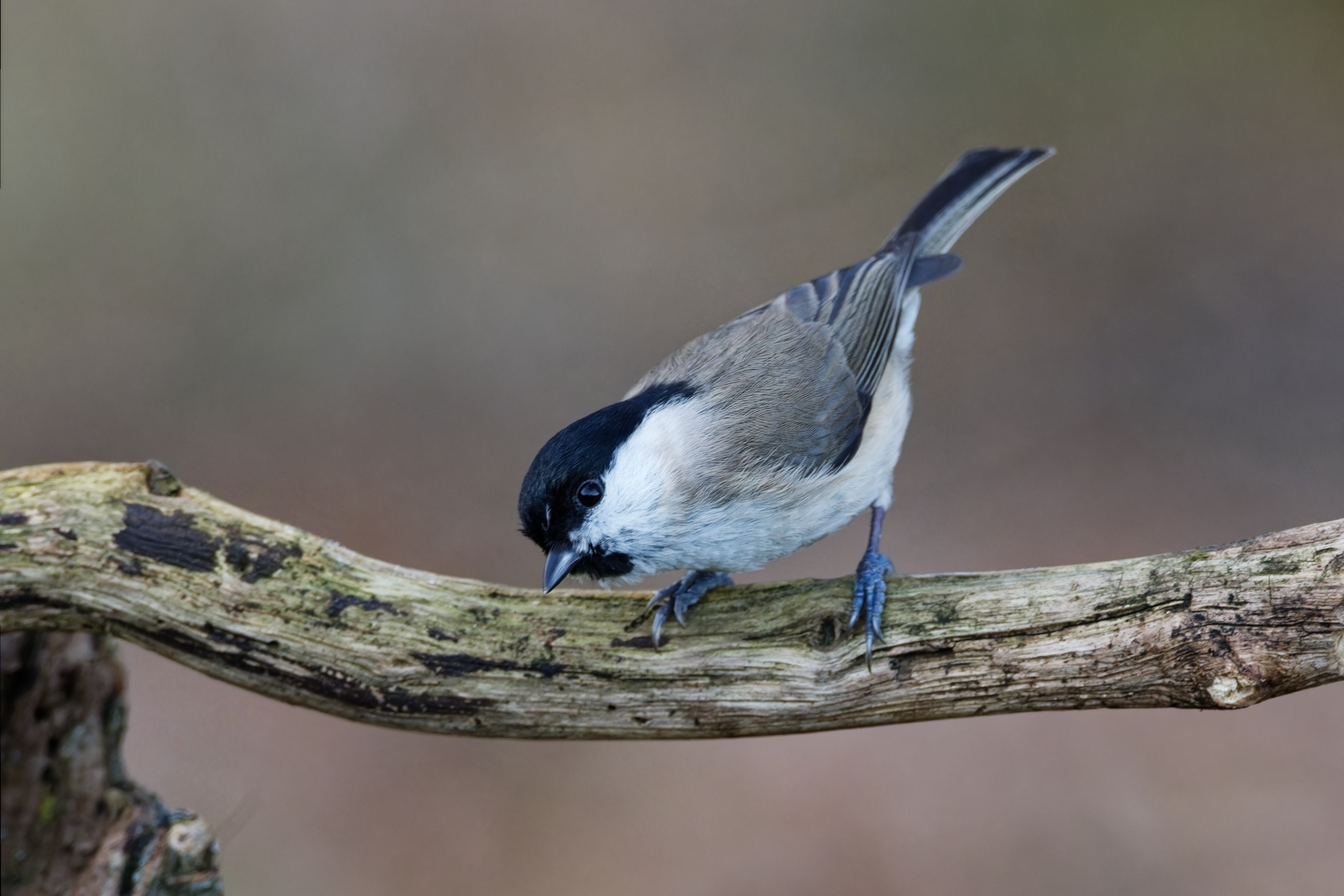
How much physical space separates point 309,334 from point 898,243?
125 inches

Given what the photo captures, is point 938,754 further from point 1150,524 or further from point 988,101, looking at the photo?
point 988,101

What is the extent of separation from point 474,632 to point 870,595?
90 cm

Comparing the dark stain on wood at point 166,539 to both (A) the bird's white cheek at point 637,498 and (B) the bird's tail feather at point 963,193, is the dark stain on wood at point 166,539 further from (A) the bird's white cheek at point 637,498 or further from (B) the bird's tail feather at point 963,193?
(B) the bird's tail feather at point 963,193

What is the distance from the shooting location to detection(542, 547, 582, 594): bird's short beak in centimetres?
244

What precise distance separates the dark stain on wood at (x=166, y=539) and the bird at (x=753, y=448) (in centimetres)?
72

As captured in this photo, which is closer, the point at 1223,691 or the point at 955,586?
the point at 1223,691

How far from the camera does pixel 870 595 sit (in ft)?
8.24

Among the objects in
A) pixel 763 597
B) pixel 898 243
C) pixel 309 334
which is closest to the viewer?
pixel 763 597

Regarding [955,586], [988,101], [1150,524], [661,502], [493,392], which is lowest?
[955,586]

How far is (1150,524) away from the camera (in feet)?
16.0

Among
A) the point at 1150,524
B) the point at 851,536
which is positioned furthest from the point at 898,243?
the point at 1150,524

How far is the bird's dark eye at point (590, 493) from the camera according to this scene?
243cm

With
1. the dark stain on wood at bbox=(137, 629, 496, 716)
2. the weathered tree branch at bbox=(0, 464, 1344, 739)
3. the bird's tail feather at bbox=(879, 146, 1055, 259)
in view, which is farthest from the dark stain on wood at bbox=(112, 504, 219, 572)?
the bird's tail feather at bbox=(879, 146, 1055, 259)

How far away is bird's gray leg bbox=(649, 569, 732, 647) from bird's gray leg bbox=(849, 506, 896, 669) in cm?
40
